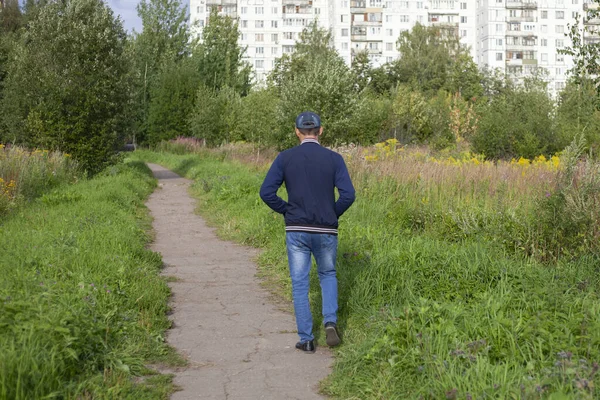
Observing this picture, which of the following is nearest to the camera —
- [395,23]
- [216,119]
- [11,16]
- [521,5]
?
[216,119]

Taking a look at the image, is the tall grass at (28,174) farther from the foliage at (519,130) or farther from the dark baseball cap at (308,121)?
the foliage at (519,130)

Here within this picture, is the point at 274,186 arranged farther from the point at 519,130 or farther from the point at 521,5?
A: the point at 521,5

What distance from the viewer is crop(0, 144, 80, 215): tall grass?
48.7ft

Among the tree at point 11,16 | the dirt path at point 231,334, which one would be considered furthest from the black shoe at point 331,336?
the tree at point 11,16

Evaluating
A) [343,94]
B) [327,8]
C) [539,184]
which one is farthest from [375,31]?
[539,184]

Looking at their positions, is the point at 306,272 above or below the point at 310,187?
below

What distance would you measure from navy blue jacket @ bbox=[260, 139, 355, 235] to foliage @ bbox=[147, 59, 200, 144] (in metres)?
50.0

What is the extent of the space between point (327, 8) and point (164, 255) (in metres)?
96.7

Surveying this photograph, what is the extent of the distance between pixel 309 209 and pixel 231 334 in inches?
58.3

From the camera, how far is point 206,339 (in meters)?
6.70

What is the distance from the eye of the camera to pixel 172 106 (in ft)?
186

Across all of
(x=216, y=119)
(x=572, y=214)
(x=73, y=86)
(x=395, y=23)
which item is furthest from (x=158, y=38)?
(x=572, y=214)

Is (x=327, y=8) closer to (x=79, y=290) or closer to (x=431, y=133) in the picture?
(x=431, y=133)

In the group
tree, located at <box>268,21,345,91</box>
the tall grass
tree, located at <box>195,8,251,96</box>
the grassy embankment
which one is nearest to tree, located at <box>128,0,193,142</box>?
tree, located at <box>195,8,251,96</box>
